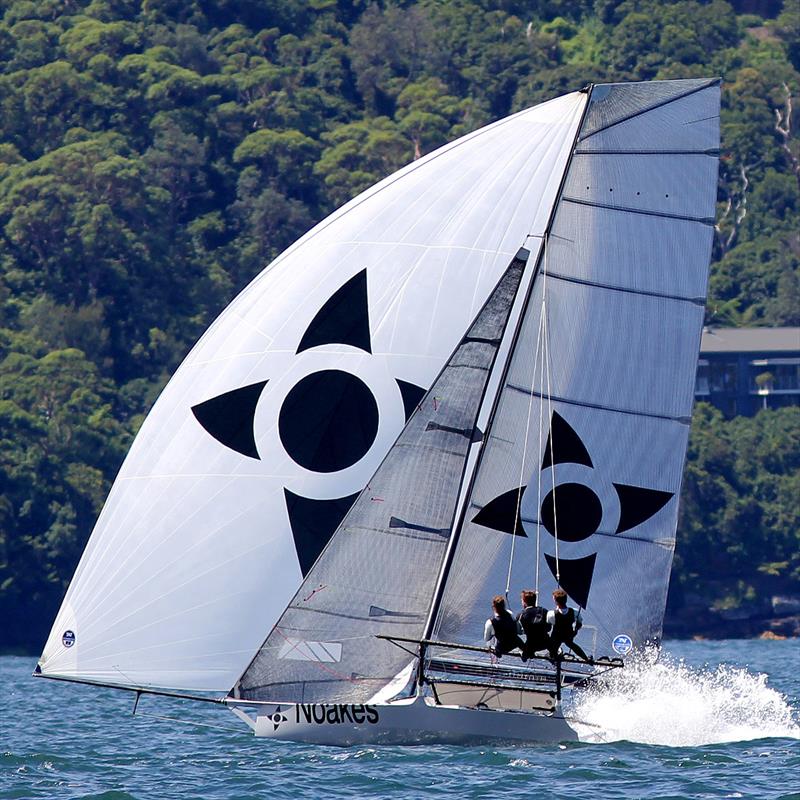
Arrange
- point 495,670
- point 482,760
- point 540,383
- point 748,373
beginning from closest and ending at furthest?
point 482,760, point 495,670, point 540,383, point 748,373

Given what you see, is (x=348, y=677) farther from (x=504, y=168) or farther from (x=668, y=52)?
(x=668, y=52)

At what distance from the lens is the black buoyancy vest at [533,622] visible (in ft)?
51.7

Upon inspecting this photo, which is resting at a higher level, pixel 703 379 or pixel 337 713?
pixel 703 379

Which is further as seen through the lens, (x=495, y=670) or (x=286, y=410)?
(x=286, y=410)

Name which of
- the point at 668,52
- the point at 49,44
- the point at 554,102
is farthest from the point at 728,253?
the point at 554,102

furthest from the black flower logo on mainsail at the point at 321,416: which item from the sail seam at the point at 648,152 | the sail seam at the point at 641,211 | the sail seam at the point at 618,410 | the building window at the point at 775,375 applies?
the building window at the point at 775,375

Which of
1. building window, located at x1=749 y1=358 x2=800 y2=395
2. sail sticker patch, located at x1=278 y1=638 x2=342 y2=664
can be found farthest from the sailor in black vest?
building window, located at x1=749 y1=358 x2=800 y2=395

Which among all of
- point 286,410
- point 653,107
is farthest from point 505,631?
point 653,107

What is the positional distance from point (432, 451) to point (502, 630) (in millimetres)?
1585

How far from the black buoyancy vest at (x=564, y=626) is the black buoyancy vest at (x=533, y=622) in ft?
0.34

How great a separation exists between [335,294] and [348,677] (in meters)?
3.34

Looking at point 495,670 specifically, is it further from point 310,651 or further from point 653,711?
point 653,711

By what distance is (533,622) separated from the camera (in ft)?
51.6

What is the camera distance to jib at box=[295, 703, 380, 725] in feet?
51.4
